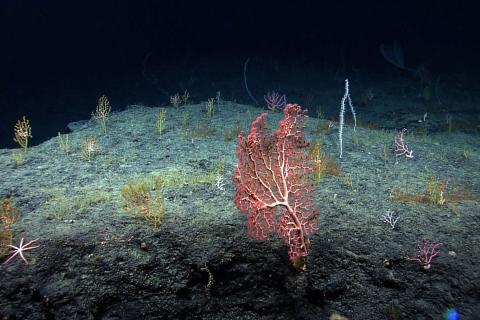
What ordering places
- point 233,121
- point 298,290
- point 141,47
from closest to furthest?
point 298,290, point 233,121, point 141,47

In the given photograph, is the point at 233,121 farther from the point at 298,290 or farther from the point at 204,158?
the point at 298,290

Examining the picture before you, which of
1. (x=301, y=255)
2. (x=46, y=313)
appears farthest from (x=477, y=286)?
(x=46, y=313)

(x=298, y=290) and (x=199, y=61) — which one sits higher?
(x=199, y=61)

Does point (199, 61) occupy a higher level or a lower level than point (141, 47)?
lower

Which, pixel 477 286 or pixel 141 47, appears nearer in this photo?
pixel 477 286

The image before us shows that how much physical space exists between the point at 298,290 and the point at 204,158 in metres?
3.66

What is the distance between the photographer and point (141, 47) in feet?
105

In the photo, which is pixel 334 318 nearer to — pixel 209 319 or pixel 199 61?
pixel 209 319

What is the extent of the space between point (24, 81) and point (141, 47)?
11.3 m

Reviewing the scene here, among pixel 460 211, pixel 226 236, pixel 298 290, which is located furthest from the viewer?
pixel 460 211

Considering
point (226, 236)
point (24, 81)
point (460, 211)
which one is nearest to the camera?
point (226, 236)

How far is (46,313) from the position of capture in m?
2.69

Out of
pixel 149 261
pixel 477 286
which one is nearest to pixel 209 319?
pixel 149 261

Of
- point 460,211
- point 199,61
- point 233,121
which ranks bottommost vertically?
point 460,211
